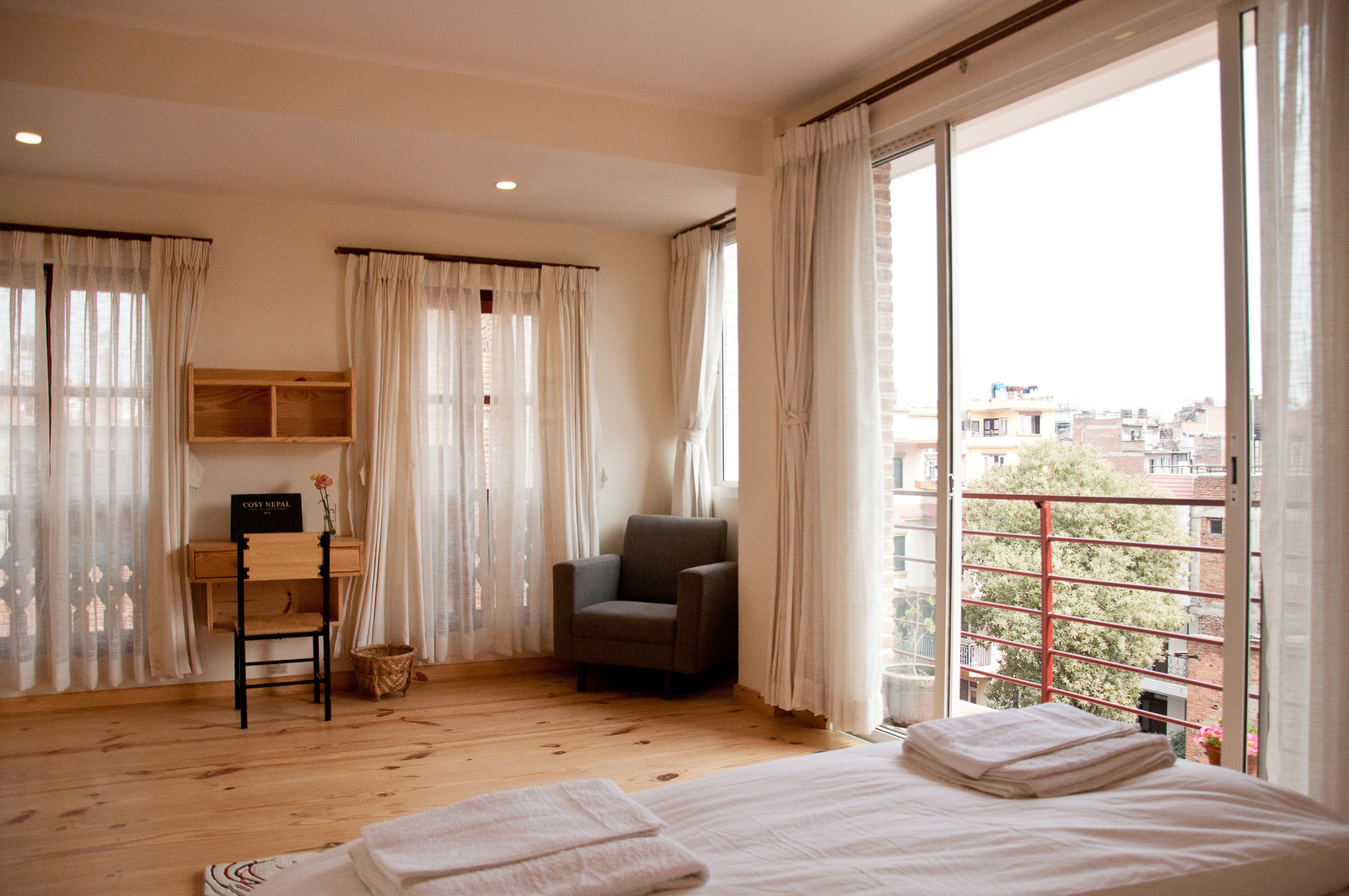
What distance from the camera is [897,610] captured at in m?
3.80

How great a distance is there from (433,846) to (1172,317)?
3217 mm

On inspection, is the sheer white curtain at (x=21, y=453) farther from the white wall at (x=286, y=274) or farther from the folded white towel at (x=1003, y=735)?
the folded white towel at (x=1003, y=735)

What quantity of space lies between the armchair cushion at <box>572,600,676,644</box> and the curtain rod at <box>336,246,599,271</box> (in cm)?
201

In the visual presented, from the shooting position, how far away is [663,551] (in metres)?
5.05

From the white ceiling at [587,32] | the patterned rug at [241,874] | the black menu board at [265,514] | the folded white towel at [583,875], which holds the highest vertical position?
the white ceiling at [587,32]

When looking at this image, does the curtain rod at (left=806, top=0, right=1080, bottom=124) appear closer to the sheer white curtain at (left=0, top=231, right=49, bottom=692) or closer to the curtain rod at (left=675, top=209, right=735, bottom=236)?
the curtain rod at (left=675, top=209, right=735, bottom=236)

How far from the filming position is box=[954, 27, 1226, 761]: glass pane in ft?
10.7

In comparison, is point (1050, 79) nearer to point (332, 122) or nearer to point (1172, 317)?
point (1172, 317)

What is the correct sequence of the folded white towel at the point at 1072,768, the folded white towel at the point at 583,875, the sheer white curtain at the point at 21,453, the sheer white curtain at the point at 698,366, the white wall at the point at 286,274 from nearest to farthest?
1. the folded white towel at the point at 583,875
2. the folded white towel at the point at 1072,768
3. the sheer white curtain at the point at 21,453
4. the white wall at the point at 286,274
5. the sheer white curtain at the point at 698,366

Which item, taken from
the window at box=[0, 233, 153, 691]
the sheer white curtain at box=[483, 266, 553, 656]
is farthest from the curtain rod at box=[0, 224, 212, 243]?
the sheer white curtain at box=[483, 266, 553, 656]

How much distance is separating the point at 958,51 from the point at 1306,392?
1736 mm

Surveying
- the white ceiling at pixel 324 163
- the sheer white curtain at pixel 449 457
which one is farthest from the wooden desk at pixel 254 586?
the white ceiling at pixel 324 163

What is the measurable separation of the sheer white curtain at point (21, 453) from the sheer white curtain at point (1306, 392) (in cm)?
497

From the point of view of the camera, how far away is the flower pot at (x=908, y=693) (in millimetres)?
3584
